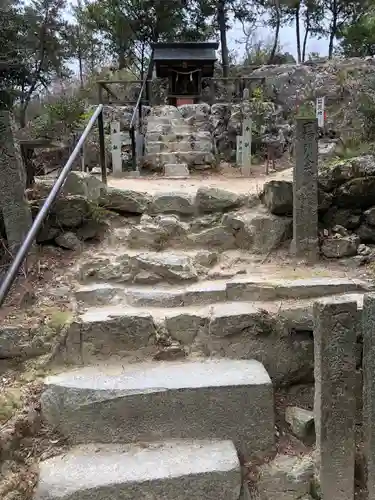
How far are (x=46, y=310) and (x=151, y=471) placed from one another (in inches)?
44.7

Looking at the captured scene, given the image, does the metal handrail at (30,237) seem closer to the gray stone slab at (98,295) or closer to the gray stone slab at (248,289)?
the gray stone slab at (98,295)

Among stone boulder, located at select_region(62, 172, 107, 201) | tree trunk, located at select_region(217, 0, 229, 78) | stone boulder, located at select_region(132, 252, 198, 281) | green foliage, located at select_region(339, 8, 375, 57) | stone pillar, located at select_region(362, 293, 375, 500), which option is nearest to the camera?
stone pillar, located at select_region(362, 293, 375, 500)

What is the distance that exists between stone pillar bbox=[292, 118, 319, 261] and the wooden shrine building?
11490 millimetres

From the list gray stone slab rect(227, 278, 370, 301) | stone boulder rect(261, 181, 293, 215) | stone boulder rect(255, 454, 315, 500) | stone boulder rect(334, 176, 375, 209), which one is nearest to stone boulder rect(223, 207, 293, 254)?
stone boulder rect(261, 181, 293, 215)

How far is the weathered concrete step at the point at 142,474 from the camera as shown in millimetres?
2059

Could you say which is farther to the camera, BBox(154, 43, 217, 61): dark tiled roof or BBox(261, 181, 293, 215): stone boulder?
BBox(154, 43, 217, 61): dark tiled roof

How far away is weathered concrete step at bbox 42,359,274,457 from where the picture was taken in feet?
7.67

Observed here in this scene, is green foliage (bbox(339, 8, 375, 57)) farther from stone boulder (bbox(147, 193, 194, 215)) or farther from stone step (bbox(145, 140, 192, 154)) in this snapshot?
stone boulder (bbox(147, 193, 194, 215))

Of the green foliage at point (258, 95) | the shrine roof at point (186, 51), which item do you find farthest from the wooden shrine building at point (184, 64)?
the green foliage at point (258, 95)

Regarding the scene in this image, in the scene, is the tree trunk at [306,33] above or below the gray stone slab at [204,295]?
above

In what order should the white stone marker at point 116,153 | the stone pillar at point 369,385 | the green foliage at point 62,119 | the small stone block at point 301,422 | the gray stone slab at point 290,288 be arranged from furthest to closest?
the green foliage at point 62,119 < the white stone marker at point 116,153 < the gray stone slab at point 290,288 < the small stone block at point 301,422 < the stone pillar at point 369,385

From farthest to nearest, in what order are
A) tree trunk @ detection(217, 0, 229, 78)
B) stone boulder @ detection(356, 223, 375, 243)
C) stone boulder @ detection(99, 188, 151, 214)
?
tree trunk @ detection(217, 0, 229, 78)
stone boulder @ detection(99, 188, 151, 214)
stone boulder @ detection(356, 223, 375, 243)

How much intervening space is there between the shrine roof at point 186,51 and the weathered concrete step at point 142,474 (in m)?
13.8

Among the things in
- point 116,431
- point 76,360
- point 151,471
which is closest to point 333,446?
point 151,471
